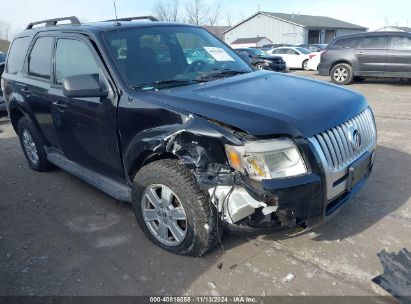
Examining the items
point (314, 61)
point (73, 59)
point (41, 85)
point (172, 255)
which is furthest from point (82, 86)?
point (314, 61)

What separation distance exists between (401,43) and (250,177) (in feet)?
37.3

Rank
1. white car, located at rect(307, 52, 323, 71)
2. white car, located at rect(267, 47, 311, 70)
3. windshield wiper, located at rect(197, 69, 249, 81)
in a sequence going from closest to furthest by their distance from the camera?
1. windshield wiper, located at rect(197, 69, 249, 81)
2. white car, located at rect(307, 52, 323, 71)
3. white car, located at rect(267, 47, 311, 70)

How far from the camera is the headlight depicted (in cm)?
243

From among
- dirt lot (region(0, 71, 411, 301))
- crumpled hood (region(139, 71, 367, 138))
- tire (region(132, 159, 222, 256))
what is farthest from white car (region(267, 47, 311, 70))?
tire (region(132, 159, 222, 256))

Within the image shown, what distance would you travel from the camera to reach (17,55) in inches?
198

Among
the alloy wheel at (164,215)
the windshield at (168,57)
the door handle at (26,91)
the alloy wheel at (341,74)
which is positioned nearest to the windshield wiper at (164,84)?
the windshield at (168,57)

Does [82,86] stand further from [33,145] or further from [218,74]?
[33,145]

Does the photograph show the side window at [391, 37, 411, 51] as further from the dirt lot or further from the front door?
the front door

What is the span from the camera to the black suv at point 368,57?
1155 centimetres

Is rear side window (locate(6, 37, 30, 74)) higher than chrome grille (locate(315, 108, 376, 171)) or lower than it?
higher

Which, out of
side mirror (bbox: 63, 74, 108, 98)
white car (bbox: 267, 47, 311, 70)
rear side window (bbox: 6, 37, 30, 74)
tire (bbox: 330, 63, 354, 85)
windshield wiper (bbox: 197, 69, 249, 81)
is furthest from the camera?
white car (bbox: 267, 47, 311, 70)

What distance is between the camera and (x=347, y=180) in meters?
2.78

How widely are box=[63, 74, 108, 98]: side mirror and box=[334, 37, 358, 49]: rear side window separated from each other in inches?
445

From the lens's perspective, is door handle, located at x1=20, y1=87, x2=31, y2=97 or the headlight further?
door handle, located at x1=20, y1=87, x2=31, y2=97
